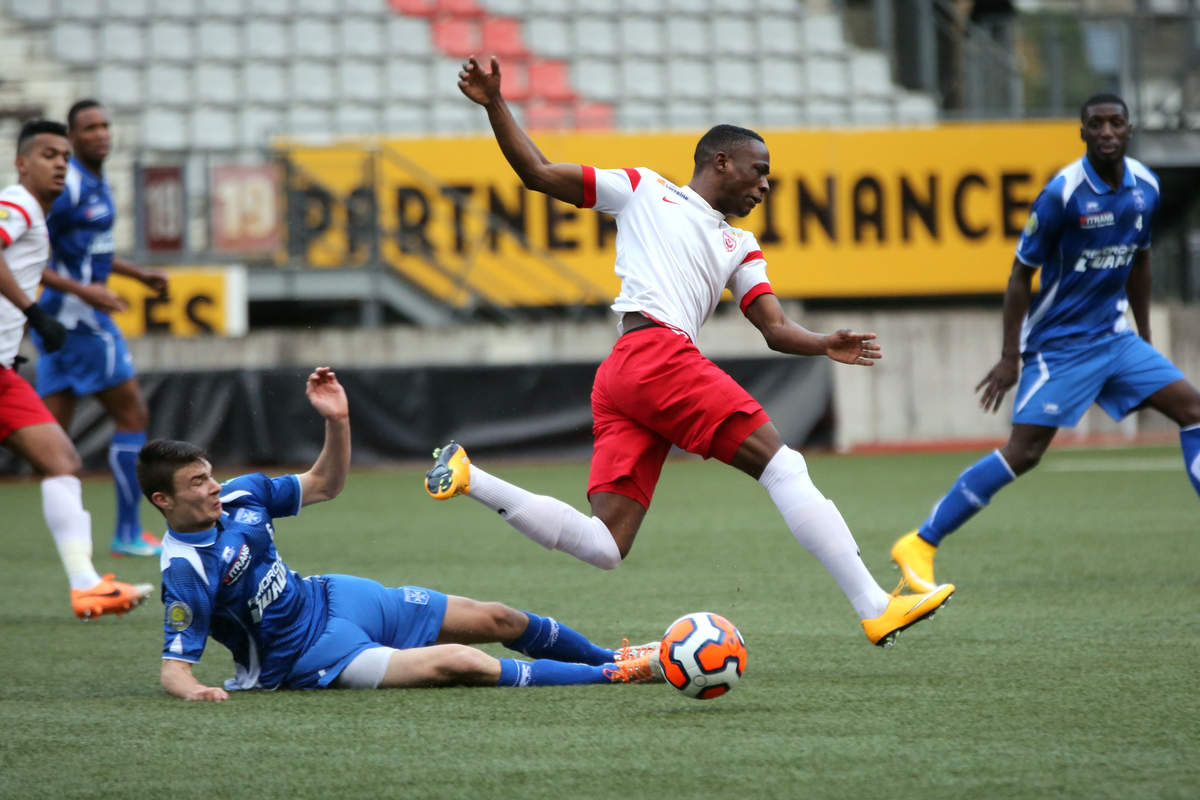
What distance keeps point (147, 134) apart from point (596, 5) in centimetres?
592

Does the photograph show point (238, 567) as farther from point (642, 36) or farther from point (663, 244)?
point (642, 36)

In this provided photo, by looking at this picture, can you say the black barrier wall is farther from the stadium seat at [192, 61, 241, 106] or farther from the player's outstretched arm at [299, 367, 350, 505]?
the player's outstretched arm at [299, 367, 350, 505]

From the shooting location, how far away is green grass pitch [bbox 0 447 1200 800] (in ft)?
11.1

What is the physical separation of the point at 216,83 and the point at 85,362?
1151 centimetres

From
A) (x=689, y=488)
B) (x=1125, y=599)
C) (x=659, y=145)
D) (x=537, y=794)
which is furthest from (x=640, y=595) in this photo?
(x=659, y=145)

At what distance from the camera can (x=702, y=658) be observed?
4113 mm

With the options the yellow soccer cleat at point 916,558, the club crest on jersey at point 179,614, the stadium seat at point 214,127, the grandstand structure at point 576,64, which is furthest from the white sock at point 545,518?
the stadium seat at point 214,127

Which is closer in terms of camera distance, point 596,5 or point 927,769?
point 927,769

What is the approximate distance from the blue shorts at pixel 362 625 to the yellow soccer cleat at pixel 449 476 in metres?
0.37

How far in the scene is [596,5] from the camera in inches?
791

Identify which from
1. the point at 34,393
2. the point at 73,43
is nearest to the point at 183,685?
the point at 34,393

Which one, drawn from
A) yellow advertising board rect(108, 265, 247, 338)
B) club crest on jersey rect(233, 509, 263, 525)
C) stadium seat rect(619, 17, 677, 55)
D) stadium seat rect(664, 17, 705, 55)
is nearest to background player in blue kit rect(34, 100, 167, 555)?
club crest on jersey rect(233, 509, 263, 525)

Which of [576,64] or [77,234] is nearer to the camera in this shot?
[77,234]

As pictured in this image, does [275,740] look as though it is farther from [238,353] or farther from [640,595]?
[238,353]
